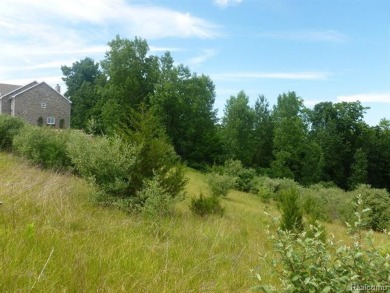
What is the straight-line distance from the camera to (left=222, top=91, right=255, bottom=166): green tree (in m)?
41.4

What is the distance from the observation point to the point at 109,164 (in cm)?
852

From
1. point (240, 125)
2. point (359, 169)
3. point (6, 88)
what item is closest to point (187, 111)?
point (240, 125)

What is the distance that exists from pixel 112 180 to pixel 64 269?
5905mm

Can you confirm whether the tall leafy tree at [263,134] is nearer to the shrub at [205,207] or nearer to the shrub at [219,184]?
the shrub at [219,184]

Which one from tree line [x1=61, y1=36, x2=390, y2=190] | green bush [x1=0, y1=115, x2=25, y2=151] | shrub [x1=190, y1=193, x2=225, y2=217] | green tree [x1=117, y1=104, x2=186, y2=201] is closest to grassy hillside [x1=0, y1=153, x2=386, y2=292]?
green tree [x1=117, y1=104, x2=186, y2=201]

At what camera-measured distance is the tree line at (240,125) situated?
131ft

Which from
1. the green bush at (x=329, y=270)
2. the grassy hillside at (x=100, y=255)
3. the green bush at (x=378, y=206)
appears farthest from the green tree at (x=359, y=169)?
the green bush at (x=329, y=270)

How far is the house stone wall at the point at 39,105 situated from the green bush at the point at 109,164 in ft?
132

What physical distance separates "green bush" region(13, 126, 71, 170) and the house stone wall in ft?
114

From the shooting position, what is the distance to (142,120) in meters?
9.72

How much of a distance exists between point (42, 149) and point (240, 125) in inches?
1238

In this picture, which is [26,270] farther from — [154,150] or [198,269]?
[154,150]

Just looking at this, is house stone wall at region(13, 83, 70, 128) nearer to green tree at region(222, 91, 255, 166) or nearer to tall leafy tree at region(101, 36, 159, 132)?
tall leafy tree at region(101, 36, 159, 132)

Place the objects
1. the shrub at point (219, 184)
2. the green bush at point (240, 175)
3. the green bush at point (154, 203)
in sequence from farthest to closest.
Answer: the green bush at point (240, 175) → the shrub at point (219, 184) → the green bush at point (154, 203)
